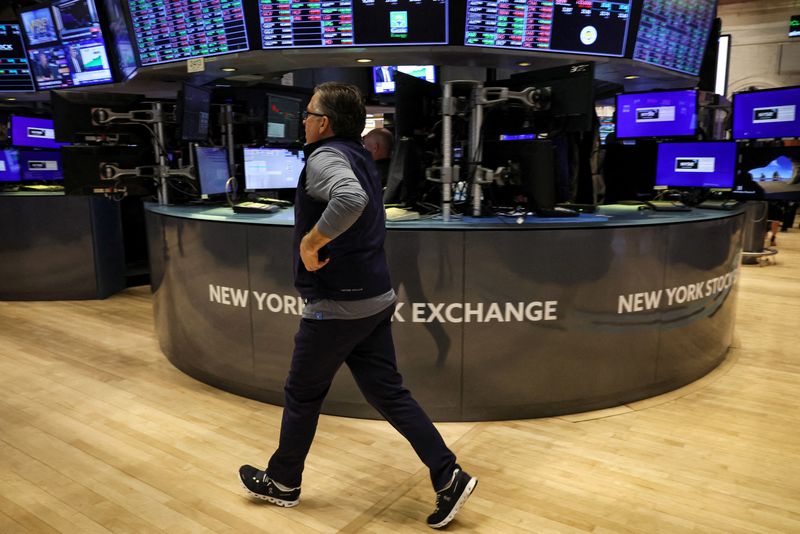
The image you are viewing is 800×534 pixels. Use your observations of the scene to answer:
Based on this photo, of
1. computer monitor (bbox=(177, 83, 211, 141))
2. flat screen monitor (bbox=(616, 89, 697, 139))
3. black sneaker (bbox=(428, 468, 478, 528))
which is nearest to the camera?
black sneaker (bbox=(428, 468, 478, 528))

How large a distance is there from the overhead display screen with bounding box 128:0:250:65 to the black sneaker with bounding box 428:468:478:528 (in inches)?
124

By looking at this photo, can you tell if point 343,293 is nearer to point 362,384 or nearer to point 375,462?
point 362,384

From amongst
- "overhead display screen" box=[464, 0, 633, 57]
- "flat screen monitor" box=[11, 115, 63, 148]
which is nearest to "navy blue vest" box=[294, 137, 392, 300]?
"overhead display screen" box=[464, 0, 633, 57]

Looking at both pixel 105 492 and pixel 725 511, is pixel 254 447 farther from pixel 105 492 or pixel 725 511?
pixel 725 511

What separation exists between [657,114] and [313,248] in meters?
4.57

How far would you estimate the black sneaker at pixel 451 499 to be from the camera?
2115mm

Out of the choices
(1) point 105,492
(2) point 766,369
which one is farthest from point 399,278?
(2) point 766,369

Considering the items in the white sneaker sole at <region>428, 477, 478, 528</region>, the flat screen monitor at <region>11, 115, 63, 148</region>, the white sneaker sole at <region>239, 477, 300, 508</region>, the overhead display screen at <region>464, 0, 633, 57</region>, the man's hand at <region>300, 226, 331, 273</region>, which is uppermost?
the overhead display screen at <region>464, 0, 633, 57</region>

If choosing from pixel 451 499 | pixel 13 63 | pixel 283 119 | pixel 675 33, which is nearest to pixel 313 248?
pixel 451 499

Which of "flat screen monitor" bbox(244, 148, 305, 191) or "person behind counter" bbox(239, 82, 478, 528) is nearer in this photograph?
"person behind counter" bbox(239, 82, 478, 528)

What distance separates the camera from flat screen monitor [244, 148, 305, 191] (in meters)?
4.42

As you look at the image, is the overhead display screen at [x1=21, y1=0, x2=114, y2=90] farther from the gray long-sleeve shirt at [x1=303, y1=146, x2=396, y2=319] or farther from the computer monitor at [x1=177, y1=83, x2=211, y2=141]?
the gray long-sleeve shirt at [x1=303, y1=146, x2=396, y2=319]

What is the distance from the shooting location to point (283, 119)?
14.6 feet

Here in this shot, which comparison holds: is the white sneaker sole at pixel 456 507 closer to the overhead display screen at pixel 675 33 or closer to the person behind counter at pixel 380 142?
the person behind counter at pixel 380 142
